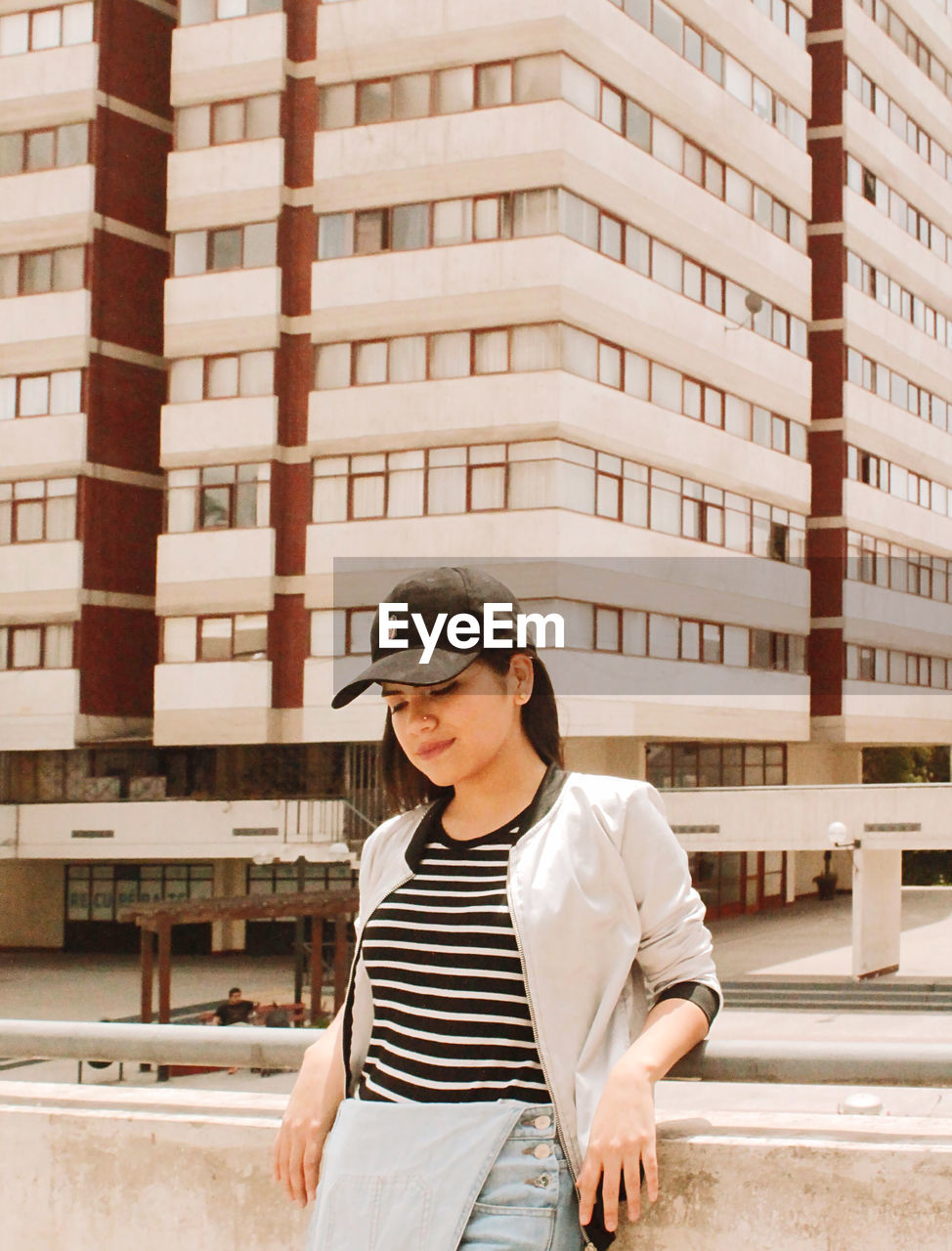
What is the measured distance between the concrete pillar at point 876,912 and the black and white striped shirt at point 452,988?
1273 inches

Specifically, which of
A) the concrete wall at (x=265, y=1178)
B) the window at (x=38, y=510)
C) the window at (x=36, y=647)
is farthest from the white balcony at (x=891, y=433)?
the concrete wall at (x=265, y=1178)

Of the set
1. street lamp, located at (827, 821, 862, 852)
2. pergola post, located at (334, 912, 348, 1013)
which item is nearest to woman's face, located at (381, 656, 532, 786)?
pergola post, located at (334, 912, 348, 1013)

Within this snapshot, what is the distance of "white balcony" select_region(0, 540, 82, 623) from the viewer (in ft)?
121

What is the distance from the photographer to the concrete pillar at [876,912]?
34094 mm

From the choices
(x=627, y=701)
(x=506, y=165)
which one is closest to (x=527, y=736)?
(x=627, y=701)

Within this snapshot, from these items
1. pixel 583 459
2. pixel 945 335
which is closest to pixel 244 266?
pixel 583 459

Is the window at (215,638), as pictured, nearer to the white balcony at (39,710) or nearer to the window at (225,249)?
the white balcony at (39,710)

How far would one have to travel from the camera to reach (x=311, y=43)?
1462 inches

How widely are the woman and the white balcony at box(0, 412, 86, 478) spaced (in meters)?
35.5

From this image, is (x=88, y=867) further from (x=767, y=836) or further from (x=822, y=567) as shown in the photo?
(x=822, y=567)

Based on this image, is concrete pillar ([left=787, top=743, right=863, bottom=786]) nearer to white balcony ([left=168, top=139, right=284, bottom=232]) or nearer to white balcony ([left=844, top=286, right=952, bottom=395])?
white balcony ([left=844, top=286, right=952, bottom=395])

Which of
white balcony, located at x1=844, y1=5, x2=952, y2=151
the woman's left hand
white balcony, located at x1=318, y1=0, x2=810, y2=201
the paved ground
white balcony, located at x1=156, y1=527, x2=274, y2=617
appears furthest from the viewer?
white balcony, located at x1=844, y1=5, x2=952, y2=151

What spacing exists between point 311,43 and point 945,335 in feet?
76.4

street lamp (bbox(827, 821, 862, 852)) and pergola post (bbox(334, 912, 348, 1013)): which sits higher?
street lamp (bbox(827, 821, 862, 852))
